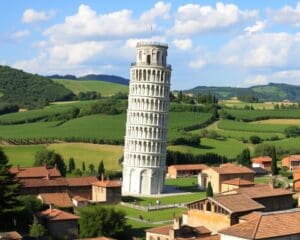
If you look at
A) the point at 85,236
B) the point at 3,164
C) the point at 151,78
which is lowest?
the point at 85,236

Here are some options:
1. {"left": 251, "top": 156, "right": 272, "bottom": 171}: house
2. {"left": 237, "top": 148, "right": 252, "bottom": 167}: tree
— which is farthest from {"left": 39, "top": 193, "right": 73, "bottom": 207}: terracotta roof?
{"left": 251, "top": 156, "right": 272, "bottom": 171}: house

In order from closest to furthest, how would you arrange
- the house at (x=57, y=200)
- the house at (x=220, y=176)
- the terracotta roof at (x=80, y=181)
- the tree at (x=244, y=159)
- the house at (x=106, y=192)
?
1. the house at (x=57, y=200)
2. the house at (x=106, y=192)
3. the terracotta roof at (x=80, y=181)
4. the house at (x=220, y=176)
5. the tree at (x=244, y=159)

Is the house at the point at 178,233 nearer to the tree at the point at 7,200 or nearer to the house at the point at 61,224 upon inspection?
the house at the point at 61,224

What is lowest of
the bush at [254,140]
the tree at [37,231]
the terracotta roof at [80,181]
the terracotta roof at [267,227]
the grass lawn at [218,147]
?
the tree at [37,231]

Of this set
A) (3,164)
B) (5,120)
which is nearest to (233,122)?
(5,120)

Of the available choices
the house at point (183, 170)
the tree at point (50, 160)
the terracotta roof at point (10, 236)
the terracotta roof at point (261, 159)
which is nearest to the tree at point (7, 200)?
the terracotta roof at point (10, 236)

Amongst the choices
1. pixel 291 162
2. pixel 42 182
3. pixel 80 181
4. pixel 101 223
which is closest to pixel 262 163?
pixel 291 162

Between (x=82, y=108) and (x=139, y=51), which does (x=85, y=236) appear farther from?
(x=82, y=108)
